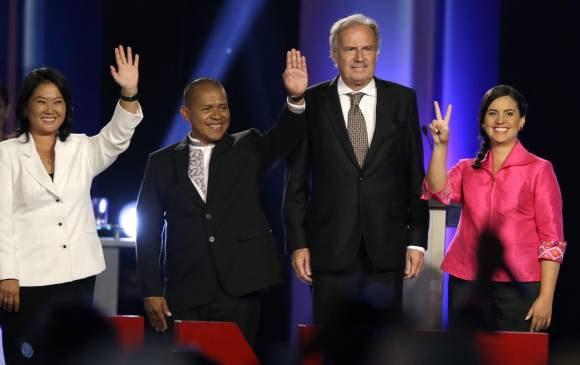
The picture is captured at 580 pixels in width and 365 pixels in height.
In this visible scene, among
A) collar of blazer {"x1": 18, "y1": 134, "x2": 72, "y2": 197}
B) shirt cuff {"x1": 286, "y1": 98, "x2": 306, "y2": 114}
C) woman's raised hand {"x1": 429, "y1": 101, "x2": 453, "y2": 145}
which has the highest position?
shirt cuff {"x1": 286, "y1": 98, "x2": 306, "y2": 114}

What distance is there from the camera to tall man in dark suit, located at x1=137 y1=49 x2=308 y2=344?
3539 mm

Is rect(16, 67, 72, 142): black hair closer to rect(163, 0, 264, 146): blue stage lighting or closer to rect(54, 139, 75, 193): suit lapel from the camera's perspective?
rect(54, 139, 75, 193): suit lapel

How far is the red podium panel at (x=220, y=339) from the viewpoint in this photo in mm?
2541

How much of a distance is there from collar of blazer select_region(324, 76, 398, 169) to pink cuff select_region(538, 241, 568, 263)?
27.3 inches

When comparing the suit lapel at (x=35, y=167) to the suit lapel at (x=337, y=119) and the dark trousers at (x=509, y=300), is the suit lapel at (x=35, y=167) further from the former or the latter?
the dark trousers at (x=509, y=300)

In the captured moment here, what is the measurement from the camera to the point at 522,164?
139 inches

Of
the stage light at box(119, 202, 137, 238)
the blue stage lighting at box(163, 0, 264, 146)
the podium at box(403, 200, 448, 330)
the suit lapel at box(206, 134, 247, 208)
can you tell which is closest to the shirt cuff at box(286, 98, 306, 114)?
the suit lapel at box(206, 134, 247, 208)

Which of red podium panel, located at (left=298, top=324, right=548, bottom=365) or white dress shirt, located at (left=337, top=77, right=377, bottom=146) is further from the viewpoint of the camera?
white dress shirt, located at (left=337, top=77, right=377, bottom=146)

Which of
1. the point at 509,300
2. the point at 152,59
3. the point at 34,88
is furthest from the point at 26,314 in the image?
the point at 152,59

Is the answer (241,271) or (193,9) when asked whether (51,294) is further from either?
(193,9)

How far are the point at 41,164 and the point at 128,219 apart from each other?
8.74 ft

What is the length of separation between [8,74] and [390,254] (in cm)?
391

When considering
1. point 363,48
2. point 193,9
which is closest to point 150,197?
point 363,48

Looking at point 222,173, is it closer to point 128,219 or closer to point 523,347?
point 523,347
